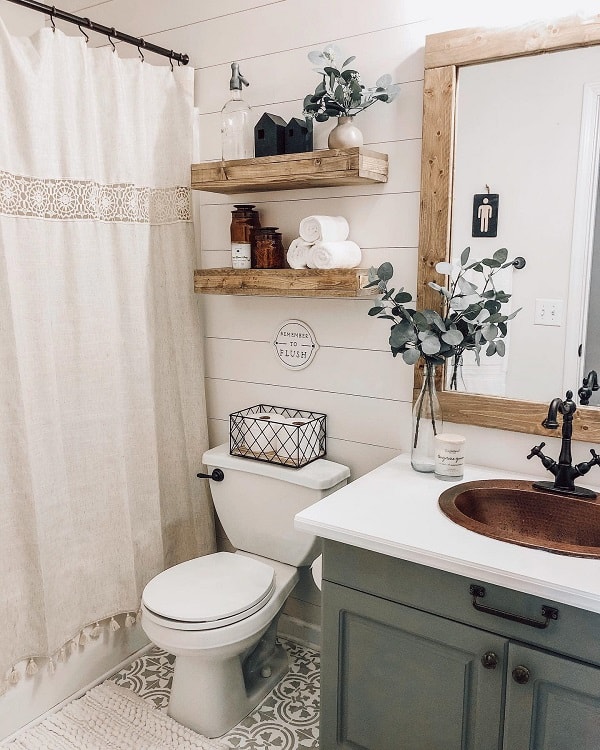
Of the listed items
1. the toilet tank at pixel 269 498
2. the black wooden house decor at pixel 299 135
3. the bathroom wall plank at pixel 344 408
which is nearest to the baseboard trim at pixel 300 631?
the toilet tank at pixel 269 498

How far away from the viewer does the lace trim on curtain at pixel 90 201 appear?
1.84 metres

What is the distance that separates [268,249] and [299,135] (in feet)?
1.17

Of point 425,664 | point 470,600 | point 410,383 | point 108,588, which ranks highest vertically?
point 410,383

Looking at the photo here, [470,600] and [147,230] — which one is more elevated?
[147,230]

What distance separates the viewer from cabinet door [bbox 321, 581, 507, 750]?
1.38 metres

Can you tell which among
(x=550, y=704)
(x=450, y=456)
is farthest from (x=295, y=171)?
(x=550, y=704)

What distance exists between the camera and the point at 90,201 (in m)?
2.01

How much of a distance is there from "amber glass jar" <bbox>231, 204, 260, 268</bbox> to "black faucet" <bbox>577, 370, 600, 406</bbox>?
3.53 ft

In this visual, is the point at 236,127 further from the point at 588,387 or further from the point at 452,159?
the point at 588,387

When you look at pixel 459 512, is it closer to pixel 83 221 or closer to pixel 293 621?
pixel 293 621

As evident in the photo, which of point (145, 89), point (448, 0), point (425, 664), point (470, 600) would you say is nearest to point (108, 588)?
point (425, 664)

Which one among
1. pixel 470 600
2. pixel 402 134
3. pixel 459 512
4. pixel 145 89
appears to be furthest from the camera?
pixel 145 89

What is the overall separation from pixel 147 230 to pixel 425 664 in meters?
1.56

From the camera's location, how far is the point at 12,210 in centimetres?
184
